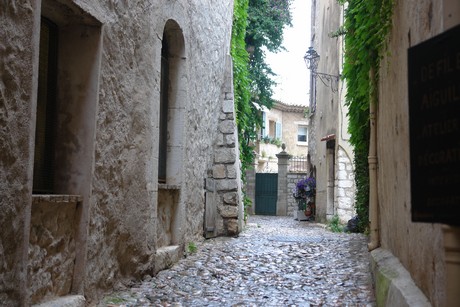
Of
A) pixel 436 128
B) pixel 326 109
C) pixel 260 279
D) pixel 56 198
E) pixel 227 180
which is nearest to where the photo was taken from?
pixel 436 128

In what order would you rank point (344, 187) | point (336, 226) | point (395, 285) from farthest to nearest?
point (344, 187), point (336, 226), point (395, 285)

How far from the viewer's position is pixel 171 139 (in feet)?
21.6

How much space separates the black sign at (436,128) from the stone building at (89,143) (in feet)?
6.48

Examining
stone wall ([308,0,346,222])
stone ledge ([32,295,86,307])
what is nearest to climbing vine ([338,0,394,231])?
stone ledge ([32,295,86,307])

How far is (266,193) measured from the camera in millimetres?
23609

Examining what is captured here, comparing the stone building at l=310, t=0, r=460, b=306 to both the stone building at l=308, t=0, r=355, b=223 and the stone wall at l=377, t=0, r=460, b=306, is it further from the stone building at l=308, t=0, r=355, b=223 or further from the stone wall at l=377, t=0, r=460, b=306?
the stone building at l=308, t=0, r=355, b=223

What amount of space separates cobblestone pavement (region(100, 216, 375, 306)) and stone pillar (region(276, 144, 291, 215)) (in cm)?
1456

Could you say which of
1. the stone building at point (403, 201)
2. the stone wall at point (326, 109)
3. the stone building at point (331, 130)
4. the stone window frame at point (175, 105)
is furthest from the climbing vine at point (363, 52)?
the stone wall at point (326, 109)

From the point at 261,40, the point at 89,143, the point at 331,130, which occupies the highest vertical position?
the point at 261,40

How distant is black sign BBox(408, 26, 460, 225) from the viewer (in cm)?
141

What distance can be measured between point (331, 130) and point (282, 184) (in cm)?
879

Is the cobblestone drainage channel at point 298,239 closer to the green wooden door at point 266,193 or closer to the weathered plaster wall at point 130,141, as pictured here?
the weathered plaster wall at point 130,141

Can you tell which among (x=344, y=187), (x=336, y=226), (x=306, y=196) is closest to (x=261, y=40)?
(x=306, y=196)

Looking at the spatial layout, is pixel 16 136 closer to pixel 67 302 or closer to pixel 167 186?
pixel 67 302
